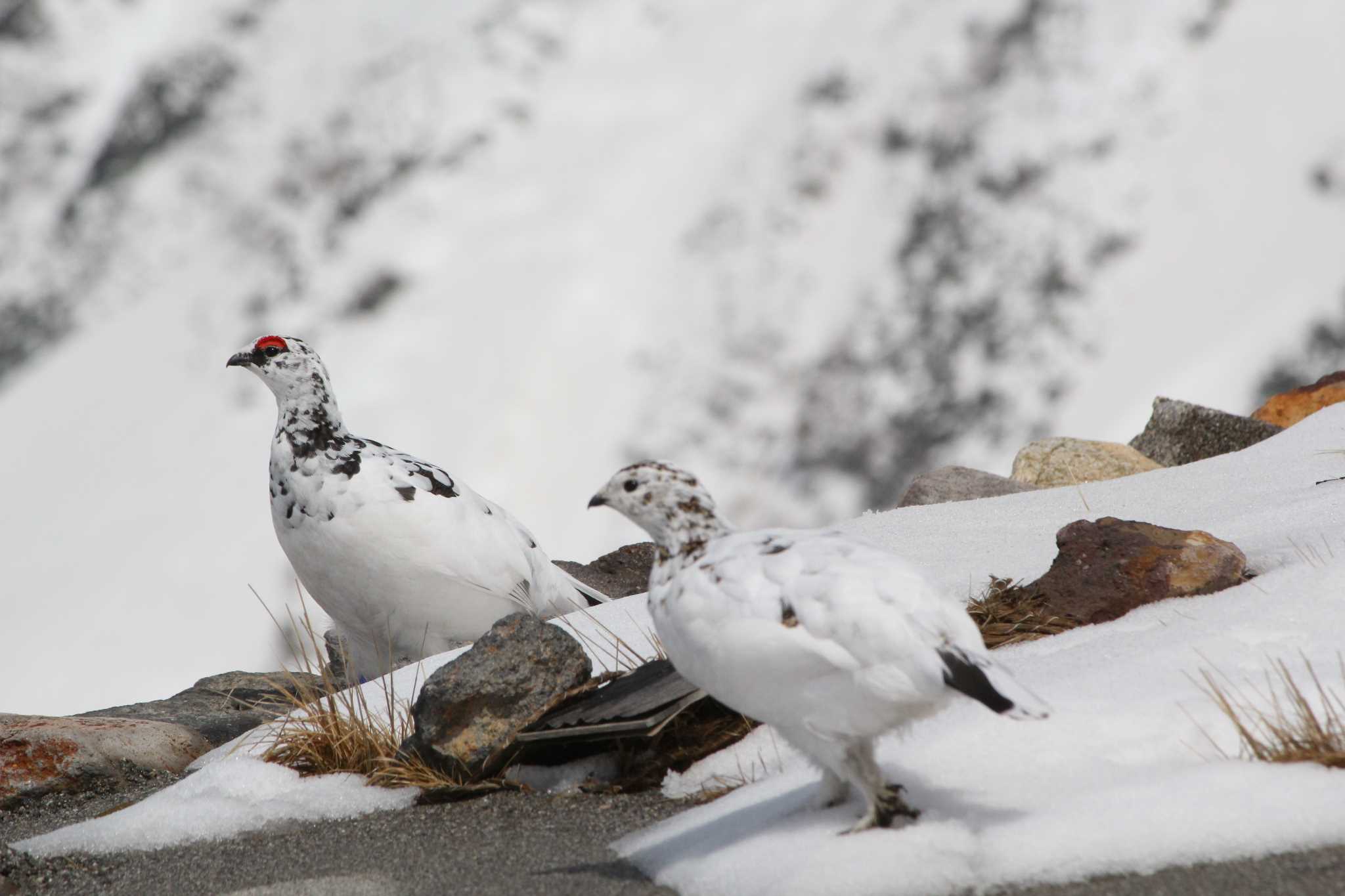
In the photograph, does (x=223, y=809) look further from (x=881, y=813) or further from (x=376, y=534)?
(x=881, y=813)

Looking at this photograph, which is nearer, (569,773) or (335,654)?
(569,773)

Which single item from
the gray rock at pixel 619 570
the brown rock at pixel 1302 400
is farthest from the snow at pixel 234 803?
the brown rock at pixel 1302 400

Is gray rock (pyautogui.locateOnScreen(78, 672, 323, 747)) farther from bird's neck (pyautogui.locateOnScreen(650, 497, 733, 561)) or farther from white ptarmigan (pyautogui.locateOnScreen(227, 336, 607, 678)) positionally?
bird's neck (pyautogui.locateOnScreen(650, 497, 733, 561))

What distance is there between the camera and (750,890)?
6.40ft

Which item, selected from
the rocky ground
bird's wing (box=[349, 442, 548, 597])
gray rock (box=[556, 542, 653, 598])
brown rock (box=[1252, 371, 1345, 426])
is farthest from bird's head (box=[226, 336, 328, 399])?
brown rock (box=[1252, 371, 1345, 426])

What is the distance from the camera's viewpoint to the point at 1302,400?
6238 mm

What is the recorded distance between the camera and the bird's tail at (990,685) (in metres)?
1.76

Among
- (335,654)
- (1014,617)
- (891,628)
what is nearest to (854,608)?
(891,628)

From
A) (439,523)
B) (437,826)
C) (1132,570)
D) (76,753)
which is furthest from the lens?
(439,523)

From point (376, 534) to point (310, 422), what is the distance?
0.49 metres

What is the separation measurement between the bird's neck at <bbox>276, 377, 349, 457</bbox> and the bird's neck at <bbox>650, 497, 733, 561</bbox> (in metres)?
2.15

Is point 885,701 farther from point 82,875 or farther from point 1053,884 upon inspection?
point 82,875

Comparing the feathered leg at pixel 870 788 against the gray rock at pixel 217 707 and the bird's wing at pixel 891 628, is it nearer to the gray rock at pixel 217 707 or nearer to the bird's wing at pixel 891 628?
the bird's wing at pixel 891 628

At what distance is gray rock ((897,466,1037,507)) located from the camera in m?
5.43
